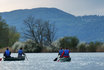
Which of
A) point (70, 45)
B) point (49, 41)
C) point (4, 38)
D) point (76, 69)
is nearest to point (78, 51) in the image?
point (70, 45)

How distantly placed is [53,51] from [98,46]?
389 inches

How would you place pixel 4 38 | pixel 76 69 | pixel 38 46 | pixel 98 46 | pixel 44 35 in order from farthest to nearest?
pixel 4 38, pixel 44 35, pixel 38 46, pixel 98 46, pixel 76 69

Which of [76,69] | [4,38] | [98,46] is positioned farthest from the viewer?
[4,38]

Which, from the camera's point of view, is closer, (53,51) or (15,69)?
(15,69)

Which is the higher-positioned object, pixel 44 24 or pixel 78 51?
pixel 44 24

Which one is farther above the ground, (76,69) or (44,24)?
(44,24)

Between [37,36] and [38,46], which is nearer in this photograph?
[38,46]

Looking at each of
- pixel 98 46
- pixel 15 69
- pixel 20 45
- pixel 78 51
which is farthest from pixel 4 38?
pixel 15 69

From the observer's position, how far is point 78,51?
73.4 m

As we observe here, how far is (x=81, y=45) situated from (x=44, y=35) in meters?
12.4

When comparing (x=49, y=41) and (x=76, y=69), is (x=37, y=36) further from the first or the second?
(x=76, y=69)

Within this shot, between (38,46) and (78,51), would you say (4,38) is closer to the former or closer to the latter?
(38,46)

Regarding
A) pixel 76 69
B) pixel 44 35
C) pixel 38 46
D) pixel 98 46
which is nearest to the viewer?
pixel 76 69

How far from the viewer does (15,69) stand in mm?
30250
